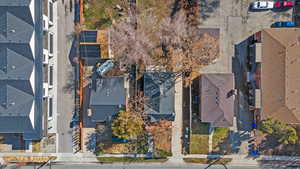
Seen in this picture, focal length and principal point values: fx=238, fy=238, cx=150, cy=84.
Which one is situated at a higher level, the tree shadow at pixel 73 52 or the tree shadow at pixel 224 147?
the tree shadow at pixel 73 52

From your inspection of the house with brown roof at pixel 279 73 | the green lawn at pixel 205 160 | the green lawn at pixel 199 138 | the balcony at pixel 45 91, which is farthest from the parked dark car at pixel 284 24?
the balcony at pixel 45 91

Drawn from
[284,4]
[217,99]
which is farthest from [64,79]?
[284,4]

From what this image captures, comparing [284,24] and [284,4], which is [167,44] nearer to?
[284,24]

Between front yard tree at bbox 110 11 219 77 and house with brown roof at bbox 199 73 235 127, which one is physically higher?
front yard tree at bbox 110 11 219 77

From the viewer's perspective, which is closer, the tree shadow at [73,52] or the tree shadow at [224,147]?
the tree shadow at [73,52]

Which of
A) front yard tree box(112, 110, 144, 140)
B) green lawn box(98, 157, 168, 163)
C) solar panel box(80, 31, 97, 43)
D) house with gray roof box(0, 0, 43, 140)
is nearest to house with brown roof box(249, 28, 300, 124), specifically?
green lawn box(98, 157, 168, 163)

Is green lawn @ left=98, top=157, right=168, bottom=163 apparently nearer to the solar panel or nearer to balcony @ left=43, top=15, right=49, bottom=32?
the solar panel

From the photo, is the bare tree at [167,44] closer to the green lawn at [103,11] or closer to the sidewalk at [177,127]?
the green lawn at [103,11]
